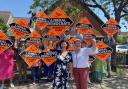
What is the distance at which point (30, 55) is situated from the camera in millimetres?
12734

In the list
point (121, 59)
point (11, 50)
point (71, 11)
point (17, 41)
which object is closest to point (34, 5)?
point (71, 11)

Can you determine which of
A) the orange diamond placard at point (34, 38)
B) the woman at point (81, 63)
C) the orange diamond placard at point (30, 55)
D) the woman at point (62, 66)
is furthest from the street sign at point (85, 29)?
the woman at point (81, 63)

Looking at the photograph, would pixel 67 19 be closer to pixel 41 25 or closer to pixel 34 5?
pixel 41 25

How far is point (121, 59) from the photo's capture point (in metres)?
25.5

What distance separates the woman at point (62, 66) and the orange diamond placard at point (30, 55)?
2.65 metres

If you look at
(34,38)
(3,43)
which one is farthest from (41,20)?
(3,43)


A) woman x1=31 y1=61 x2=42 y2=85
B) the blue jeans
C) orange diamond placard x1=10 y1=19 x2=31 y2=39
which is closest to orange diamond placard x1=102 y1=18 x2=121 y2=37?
orange diamond placard x1=10 y1=19 x2=31 y2=39

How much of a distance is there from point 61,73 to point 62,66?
0.21 metres

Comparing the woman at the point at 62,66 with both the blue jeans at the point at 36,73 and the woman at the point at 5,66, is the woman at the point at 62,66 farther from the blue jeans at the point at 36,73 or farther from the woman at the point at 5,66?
the blue jeans at the point at 36,73

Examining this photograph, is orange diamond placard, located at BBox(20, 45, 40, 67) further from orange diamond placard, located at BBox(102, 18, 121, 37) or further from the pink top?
orange diamond placard, located at BBox(102, 18, 121, 37)

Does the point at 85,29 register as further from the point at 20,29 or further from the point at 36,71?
the point at 36,71

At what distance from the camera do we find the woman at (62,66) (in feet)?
32.8

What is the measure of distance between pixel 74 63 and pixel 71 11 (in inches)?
351

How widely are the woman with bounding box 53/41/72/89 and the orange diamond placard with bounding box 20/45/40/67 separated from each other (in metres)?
2.65
